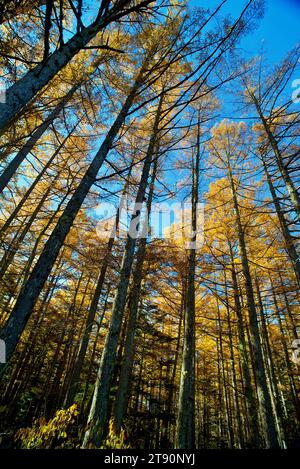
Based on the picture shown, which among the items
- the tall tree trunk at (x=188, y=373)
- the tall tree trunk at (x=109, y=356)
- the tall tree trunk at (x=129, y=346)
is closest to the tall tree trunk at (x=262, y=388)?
the tall tree trunk at (x=188, y=373)

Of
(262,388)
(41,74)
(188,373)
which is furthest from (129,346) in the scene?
(41,74)

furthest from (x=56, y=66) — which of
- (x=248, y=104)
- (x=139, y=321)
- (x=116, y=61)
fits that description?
(x=139, y=321)

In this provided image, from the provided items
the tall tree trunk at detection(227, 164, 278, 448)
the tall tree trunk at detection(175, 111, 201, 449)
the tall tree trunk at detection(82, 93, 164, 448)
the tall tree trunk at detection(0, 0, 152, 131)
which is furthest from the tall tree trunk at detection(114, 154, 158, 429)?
the tall tree trunk at detection(227, 164, 278, 448)

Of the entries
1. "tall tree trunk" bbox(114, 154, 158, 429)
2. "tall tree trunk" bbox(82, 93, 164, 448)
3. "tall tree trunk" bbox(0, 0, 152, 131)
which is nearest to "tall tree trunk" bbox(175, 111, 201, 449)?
"tall tree trunk" bbox(114, 154, 158, 429)

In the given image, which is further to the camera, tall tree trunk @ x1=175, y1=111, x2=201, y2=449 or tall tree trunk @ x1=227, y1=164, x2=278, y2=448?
tall tree trunk @ x1=227, y1=164, x2=278, y2=448

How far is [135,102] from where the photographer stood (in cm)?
471

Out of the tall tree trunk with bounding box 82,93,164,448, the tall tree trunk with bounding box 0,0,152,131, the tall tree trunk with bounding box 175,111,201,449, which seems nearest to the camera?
the tall tree trunk with bounding box 0,0,152,131

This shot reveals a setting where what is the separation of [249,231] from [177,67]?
260 inches

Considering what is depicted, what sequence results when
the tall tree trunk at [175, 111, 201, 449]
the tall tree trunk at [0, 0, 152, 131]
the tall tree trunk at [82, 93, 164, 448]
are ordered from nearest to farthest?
the tall tree trunk at [0, 0, 152, 131] → the tall tree trunk at [82, 93, 164, 448] → the tall tree trunk at [175, 111, 201, 449]

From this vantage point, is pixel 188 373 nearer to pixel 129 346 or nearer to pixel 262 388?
pixel 129 346

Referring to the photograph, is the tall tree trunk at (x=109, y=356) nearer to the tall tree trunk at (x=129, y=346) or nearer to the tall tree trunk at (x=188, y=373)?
the tall tree trunk at (x=129, y=346)

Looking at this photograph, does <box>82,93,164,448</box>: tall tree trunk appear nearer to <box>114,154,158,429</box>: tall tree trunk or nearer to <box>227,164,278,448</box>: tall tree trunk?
<box>114,154,158,429</box>: tall tree trunk
